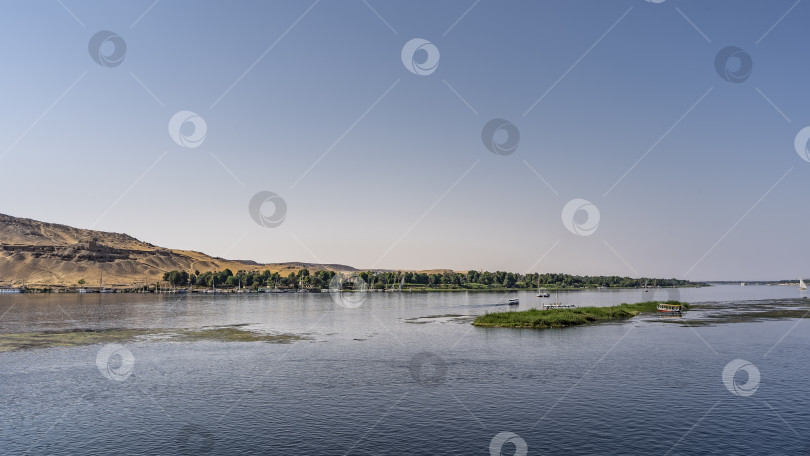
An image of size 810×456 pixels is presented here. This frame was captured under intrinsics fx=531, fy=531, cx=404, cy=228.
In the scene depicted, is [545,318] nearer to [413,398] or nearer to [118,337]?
[413,398]

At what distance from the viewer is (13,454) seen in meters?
37.2

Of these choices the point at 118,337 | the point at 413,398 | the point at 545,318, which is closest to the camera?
the point at 413,398

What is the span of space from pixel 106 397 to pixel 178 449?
20.7 meters

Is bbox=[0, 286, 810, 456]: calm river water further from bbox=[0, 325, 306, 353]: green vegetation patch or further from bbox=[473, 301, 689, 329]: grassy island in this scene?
bbox=[473, 301, 689, 329]: grassy island

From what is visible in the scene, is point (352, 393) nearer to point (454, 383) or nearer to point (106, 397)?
point (454, 383)

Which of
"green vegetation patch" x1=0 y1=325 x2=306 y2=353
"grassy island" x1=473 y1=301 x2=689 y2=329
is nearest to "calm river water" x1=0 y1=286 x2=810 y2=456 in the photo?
"green vegetation patch" x1=0 y1=325 x2=306 y2=353

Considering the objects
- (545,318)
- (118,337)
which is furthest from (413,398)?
(545,318)

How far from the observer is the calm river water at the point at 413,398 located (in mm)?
39938

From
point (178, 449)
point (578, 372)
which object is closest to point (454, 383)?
point (578, 372)

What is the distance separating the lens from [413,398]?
53.3 m

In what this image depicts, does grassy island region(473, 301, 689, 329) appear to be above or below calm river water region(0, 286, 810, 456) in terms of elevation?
above

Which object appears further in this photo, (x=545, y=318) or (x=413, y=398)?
(x=545, y=318)

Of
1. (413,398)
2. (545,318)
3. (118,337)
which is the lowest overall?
(413,398)

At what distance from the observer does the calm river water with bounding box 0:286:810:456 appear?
39.9 m
